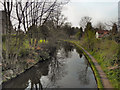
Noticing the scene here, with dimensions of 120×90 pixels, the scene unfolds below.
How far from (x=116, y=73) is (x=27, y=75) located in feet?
24.9

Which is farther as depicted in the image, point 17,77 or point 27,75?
point 27,75

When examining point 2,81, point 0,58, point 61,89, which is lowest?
point 61,89

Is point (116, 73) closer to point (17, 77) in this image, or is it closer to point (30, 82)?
point (30, 82)

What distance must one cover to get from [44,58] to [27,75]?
5.05 metres

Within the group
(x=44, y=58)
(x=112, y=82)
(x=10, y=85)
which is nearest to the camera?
(x=112, y=82)

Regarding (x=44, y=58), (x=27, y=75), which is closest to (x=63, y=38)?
(x=44, y=58)

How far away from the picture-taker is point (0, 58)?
892 centimetres

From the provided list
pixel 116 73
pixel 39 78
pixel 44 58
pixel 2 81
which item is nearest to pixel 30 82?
pixel 39 78

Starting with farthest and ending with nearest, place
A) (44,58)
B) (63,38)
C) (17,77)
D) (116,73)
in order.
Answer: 1. (63,38)
2. (44,58)
3. (17,77)
4. (116,73)

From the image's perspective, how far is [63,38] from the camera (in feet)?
159

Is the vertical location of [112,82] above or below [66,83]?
above

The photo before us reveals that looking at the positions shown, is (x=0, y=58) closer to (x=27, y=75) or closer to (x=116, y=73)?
(x=27, y=75)

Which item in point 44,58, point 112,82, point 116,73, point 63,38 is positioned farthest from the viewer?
point 63,38

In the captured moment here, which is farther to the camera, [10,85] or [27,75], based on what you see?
[27,75]
